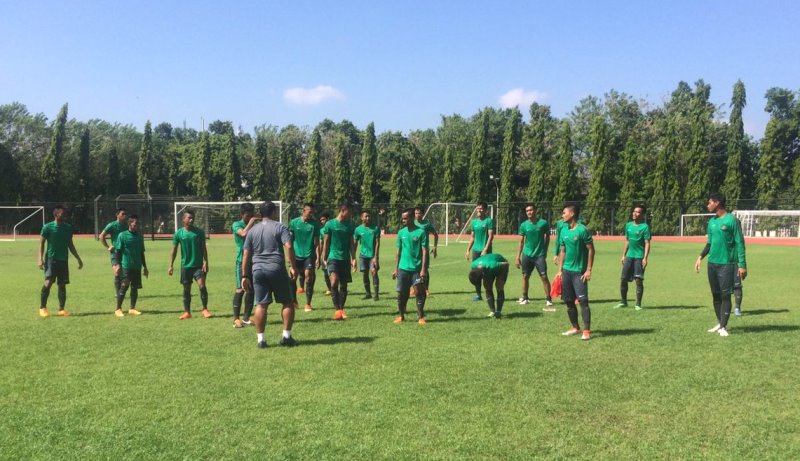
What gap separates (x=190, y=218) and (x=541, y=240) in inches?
246

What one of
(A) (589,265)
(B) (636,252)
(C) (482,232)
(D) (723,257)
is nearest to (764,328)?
(D) (723,257)

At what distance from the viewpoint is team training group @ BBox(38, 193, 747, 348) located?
7.21 meters

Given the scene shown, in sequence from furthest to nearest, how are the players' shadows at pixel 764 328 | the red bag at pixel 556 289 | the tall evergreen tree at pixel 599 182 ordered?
the tall evergreen tree at pixel 599 182, the red bag at pixel 556 289, the players' shadows at pixel 764 328

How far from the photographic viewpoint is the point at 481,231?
1093cm

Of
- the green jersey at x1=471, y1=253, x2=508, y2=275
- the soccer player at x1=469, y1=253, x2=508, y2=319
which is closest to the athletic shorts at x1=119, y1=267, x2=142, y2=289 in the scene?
the soccer player at x1=469, y1=253, x2=508, y2=319

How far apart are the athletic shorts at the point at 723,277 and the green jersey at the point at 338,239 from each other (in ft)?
18.3

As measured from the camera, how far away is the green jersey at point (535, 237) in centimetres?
1067

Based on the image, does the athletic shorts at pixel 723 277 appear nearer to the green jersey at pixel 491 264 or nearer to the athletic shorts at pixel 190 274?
the green jersey at pixel 491 264

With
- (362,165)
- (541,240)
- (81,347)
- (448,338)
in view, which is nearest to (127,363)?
(81,347)

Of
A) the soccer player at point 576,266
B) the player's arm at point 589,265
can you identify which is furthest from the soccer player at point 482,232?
the player's arm at point 589,265

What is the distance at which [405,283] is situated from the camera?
8844 mm

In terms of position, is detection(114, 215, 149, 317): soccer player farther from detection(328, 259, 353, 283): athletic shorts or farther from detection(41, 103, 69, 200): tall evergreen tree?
detection(41, 103, 69, 200): tall evergreen tree

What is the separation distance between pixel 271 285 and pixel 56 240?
5.16 meters

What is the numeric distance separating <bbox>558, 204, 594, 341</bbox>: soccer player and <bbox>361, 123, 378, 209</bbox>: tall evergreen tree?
4723 centimetres
